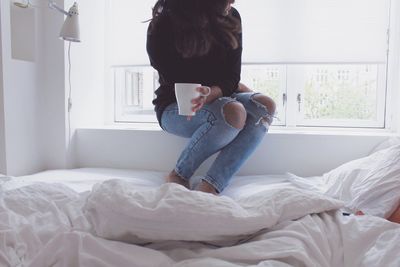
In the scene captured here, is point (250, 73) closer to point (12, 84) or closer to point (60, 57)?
point (60, 57)

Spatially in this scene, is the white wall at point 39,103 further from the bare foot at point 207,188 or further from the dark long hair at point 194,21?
the bare foot at point 207,188

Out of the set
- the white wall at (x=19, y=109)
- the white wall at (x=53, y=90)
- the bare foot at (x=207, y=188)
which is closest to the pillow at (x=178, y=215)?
the bare foot at (x=207, y=188)

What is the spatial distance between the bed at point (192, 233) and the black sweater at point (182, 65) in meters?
0.88

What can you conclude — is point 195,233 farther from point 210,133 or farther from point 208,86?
point 208,86

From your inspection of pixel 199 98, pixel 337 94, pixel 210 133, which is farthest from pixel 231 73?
pixel 337 94

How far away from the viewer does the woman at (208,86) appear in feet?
4.61

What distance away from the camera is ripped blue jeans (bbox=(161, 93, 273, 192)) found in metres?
1.39

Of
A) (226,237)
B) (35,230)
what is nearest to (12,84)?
(35,230)

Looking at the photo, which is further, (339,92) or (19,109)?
(339,92)

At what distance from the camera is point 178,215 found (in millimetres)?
631

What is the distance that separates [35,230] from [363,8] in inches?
76.7

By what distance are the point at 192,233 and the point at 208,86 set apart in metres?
1.00

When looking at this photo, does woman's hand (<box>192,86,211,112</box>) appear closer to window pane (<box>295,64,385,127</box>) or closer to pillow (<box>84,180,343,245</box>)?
pillow (<box>84,180,343,245</box>)

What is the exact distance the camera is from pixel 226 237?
65 centimetres
